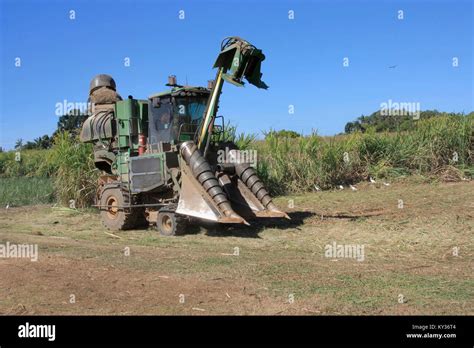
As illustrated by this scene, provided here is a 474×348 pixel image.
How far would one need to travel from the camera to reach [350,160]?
1898 cm

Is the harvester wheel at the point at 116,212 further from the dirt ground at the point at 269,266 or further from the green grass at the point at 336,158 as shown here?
the green grass at the point at 336,158

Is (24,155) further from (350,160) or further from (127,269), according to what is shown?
(127,269)

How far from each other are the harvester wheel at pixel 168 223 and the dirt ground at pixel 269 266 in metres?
0.34

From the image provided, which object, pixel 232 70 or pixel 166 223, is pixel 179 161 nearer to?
pixel 166 223

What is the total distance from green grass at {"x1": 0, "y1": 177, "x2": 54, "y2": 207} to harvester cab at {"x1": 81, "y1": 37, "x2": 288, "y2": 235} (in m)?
6.53

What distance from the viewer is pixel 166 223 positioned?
12.1 meters

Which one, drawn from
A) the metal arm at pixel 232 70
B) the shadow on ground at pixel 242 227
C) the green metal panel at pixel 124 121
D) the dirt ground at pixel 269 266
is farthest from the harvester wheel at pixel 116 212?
the metal arm at pixel 232 70

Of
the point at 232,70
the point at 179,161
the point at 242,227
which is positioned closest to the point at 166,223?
the point at 179,161

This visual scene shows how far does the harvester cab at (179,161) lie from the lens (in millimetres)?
11109

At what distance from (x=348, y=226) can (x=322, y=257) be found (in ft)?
8.43

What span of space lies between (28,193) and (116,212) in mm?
8355

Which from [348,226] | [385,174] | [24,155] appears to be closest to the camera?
[348,226]

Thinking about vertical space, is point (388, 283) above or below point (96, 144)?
below
